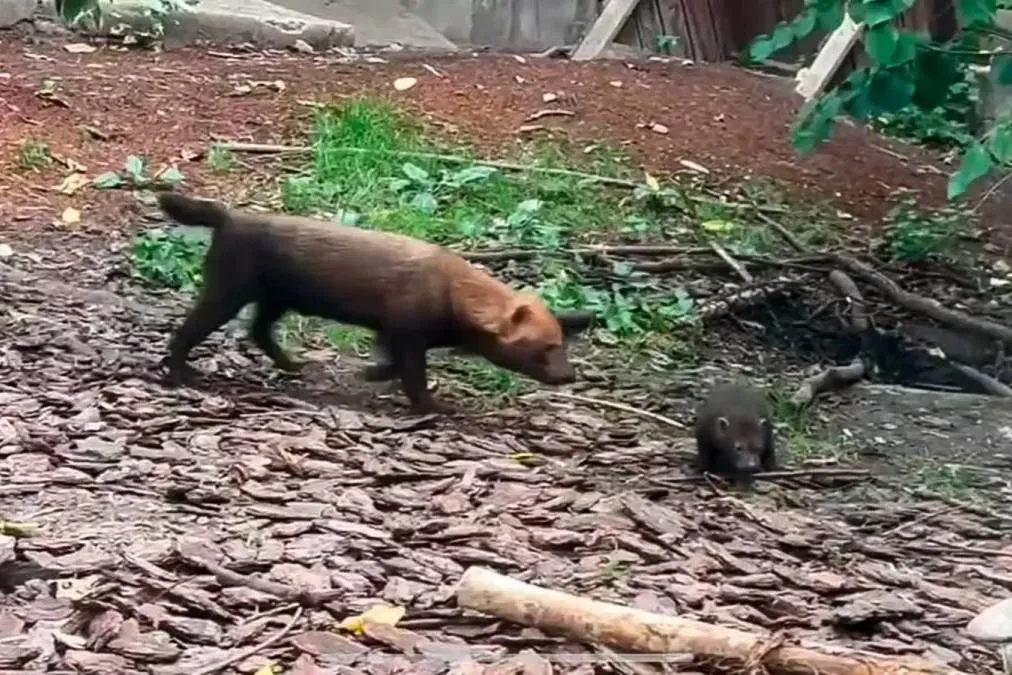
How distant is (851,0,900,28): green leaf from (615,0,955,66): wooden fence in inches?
225

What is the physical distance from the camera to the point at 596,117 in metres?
10.2

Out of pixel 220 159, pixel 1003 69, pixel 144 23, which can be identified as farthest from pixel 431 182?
pixel 1003 69

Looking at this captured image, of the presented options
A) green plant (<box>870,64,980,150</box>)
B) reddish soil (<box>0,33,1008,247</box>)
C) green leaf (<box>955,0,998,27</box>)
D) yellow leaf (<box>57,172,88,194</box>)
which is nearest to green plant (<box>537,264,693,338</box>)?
reddish soil (<box>0,33,1008,247</box>)

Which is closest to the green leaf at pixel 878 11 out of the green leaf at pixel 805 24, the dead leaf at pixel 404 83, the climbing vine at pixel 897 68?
the climbing vine at pixel 897 68

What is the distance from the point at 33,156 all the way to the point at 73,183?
13.1 inches

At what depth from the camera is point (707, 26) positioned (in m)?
11.9

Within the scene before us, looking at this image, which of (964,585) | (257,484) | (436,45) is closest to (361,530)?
(257,484)

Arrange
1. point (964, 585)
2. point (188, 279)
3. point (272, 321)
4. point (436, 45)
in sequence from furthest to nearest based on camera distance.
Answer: point (436, 45) → point (188, 279) → point (272, 321) → point (964, 585)

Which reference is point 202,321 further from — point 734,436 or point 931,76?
point 931,76

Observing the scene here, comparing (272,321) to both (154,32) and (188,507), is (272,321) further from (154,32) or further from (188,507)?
(154,32)

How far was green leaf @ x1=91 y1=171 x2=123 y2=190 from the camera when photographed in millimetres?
8555

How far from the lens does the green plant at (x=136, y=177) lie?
859 cm

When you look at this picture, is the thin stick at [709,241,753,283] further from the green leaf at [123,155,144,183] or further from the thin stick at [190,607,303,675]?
the thin stick at [190,607,303,675]

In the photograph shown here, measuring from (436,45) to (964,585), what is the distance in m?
9.51
